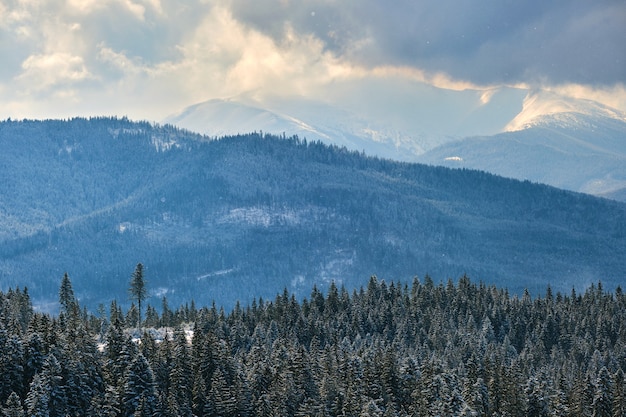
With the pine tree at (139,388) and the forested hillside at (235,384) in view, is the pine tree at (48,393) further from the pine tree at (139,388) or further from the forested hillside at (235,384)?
the pine tree at (139,388)

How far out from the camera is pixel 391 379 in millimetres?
149250

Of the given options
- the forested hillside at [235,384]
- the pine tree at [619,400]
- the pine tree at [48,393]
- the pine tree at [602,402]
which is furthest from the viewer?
the pine tree at [602,402]

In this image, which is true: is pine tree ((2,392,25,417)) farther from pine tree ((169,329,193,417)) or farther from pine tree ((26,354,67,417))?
pine tree ((169,329,193,417))

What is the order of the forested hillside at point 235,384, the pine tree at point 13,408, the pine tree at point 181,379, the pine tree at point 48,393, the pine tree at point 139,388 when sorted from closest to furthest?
the pine tree at point 13,408 → the pine tree at point 48,393 → the pine tree at point 139,388 → the forested hillside at point 235,384 → the pine tree at point 181,379

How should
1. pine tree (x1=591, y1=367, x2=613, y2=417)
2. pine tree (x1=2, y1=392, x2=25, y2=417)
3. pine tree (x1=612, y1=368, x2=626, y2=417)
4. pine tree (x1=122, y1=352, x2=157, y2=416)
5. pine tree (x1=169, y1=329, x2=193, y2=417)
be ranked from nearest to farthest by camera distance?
pine tree (x1=2, y1=392, x2=25, y2=417), pine tree (x1=122, y1=352, x2=157, y2=416), pine tree (x1=169, y1=329, x2=193, y2=417), pine tree (x1=612, y1=368, x2=626, y2=417), pine tree (x1=591, y1=367, x2=613, y2=417)

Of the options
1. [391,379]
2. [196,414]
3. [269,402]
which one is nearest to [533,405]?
[391,379]

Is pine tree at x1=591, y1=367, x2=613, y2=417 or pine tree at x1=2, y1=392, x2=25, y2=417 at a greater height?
pine tree at x1=2, y1=392, x2=25, y2=417

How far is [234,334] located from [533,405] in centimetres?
6774

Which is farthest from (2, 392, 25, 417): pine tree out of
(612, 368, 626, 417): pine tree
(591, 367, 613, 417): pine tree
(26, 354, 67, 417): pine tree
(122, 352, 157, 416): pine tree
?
(612, 368, 626, 417): pine tree

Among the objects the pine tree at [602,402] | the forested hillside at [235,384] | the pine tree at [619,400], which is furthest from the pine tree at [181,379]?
the pine tree at [619,400]

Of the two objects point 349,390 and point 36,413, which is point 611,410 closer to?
point 349,390

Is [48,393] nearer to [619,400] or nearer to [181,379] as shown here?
[181,379]

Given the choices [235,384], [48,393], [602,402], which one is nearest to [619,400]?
[602,402]

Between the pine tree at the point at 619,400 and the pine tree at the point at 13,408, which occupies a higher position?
the pine tree at the point at 13,408
